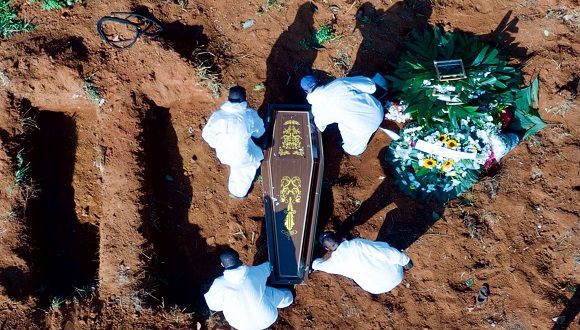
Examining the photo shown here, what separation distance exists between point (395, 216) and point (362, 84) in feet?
5.86

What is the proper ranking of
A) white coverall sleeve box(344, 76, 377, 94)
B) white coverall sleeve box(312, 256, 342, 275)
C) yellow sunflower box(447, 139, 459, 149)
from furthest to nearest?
yellow sunflower box(447, 139, 459, 149)
white coverall sleeve box(312, 256, 342, 275)
white coverall sleeve box(344, 76, 377, 94)

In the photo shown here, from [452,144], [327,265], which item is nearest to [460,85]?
[452,144]

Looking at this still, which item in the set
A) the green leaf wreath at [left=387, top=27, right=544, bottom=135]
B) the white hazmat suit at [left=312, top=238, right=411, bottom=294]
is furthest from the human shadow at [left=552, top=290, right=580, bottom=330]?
the white hazmat suit at [left=312, top=238, right=411, bottom=294]

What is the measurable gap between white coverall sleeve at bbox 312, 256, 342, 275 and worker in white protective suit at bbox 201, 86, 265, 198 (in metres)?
1.37

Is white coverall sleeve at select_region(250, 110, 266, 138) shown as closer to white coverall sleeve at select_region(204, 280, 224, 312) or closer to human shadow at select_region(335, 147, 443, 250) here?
human shadow at select_region(335, 147, 443, 250)

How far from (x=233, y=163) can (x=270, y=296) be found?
1573 mm

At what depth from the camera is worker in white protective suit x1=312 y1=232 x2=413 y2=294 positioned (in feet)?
18.9

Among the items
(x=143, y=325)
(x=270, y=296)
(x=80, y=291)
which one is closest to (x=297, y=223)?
(x=270, y=296)

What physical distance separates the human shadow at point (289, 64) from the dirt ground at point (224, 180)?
0.02m

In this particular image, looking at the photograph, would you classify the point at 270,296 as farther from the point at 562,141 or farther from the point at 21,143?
the point at 562,141

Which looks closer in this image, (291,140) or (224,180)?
(291,140)

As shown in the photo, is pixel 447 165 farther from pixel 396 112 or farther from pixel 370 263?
pixel 370 263

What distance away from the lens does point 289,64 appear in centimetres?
669

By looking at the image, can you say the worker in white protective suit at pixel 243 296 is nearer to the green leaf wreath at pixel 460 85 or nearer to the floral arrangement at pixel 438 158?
the floral arrangement at pixel 438 158
